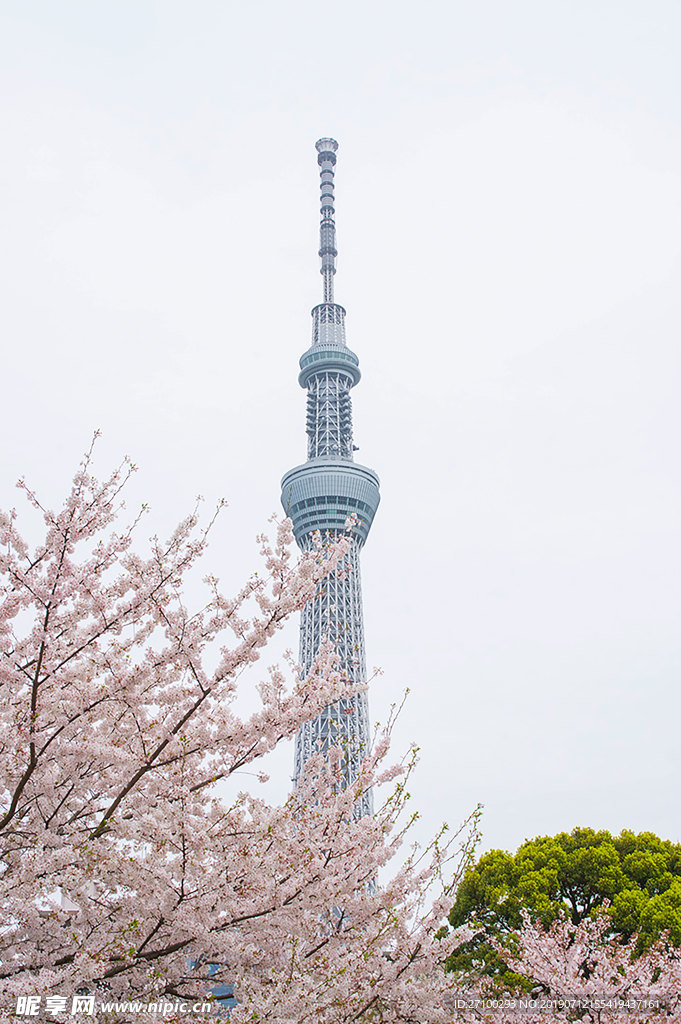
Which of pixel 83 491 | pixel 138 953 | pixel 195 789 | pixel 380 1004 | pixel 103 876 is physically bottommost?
pixel 380 1004

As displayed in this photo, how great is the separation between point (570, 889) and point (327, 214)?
80.1 meters

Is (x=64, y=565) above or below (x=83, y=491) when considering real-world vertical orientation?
below

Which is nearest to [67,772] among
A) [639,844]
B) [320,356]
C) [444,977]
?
[444,977]

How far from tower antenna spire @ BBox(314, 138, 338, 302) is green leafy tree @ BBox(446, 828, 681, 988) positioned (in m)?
70.6

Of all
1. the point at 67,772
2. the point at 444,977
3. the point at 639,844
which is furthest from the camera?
the point at 639,844

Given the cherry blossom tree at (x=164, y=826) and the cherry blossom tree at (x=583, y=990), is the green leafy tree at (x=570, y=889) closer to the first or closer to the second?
the cherry blossom tree at (x=583, y=990)

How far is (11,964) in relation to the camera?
5.83 m

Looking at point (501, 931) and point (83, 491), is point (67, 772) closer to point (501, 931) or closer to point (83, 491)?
point (83, 491)

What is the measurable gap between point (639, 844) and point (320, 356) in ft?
217

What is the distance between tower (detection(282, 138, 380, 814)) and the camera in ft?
222

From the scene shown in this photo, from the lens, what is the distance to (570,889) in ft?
66.8

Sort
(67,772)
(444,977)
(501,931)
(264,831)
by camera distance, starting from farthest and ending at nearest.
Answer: (501,931) < (444,977) < (67,772) < (264,831)

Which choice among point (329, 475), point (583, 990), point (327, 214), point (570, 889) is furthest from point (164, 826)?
point (327, 214)

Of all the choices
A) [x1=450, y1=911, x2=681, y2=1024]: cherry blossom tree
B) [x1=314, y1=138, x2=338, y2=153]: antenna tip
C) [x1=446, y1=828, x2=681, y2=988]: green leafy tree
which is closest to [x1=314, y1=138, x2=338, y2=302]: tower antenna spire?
[x1=314, y1=138, x2=338, y2=153]: antenna tip
